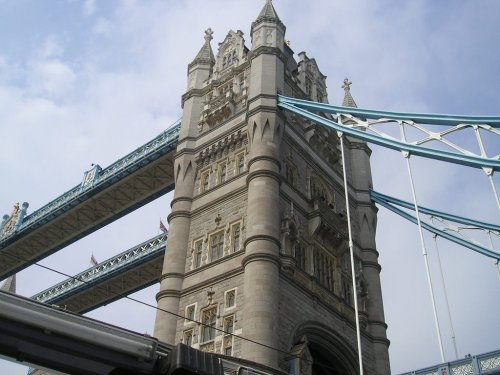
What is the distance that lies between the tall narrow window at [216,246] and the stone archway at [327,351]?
4.67 metres

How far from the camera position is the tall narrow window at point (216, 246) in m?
26.3

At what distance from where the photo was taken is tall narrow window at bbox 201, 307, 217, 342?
23.8 meters

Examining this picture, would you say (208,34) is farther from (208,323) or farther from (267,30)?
(208,323)

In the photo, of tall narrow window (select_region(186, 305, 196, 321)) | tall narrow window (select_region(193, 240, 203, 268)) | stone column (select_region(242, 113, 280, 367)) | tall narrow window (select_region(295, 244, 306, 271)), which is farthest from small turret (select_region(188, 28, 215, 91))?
tall narrow window (select_region(186, 305, 196, 321))

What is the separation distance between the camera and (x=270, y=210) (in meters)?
25.3

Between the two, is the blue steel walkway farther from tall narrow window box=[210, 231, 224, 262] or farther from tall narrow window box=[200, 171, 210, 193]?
tall narrow window box=[210, 231, 224, 262]

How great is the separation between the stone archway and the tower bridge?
0.18ft

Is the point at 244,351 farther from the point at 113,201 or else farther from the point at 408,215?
the point at 113,201

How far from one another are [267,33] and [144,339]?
955 inches

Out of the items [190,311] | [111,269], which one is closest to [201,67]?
[111,269]

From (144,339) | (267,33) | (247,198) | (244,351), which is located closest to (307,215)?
(247,198)

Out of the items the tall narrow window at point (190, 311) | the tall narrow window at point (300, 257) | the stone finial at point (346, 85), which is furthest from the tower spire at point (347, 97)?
the tall narrow window at point (190, 311)

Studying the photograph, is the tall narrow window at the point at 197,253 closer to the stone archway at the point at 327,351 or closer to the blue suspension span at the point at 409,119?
the stone archway at the point at 327,351

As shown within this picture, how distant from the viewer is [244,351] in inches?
853
